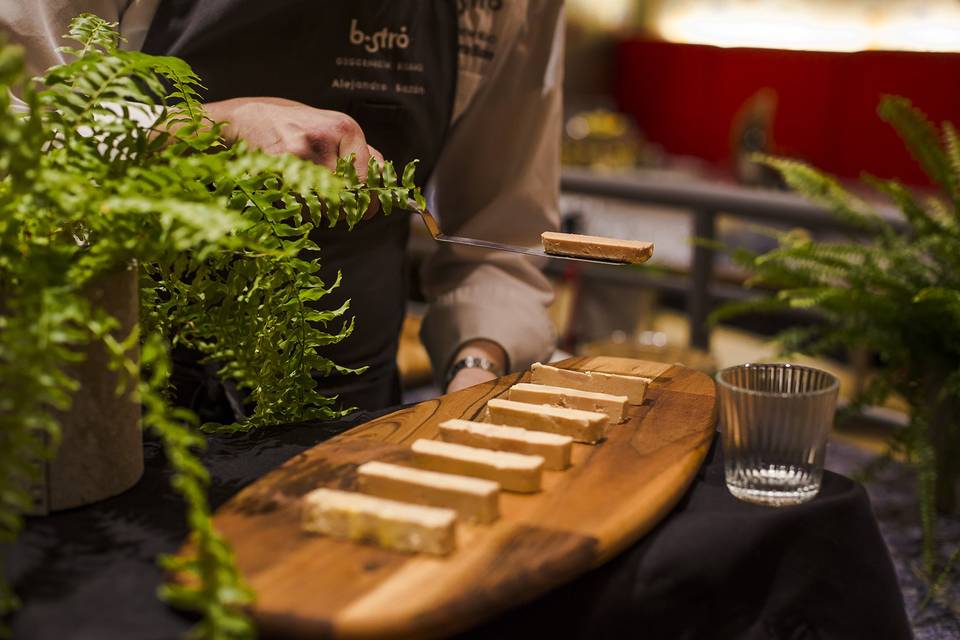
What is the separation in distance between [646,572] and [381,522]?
21 cm

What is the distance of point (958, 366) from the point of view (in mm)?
1399

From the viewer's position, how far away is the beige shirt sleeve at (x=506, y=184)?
5.28 feet

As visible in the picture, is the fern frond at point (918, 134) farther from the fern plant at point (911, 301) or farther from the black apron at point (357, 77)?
the black apron at point (357, 77)

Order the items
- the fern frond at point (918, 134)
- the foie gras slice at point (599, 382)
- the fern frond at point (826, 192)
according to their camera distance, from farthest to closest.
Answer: the fern frond at point (826, 192) < the fern frond at point (918, 134) < the foie gras slice at point (599, 382)

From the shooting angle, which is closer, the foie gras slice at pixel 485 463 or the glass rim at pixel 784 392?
the foie gras slice at pixel 485 463

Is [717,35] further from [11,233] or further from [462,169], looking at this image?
[11,233]

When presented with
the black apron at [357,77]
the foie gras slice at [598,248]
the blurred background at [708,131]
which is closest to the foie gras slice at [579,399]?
the foie gras slice at [598,248]

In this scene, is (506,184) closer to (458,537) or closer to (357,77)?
(357,77)

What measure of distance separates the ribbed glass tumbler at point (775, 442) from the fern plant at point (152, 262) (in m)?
0.33

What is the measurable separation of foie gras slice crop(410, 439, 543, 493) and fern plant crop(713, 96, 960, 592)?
0.73 m

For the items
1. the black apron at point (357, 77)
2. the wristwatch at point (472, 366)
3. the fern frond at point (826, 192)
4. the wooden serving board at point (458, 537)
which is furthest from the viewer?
the fern frond at point (826, 192)

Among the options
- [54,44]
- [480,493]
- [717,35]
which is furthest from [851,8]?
[480,493]

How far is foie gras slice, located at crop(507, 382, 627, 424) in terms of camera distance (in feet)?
3.07

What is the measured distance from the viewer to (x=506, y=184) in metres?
1.71
